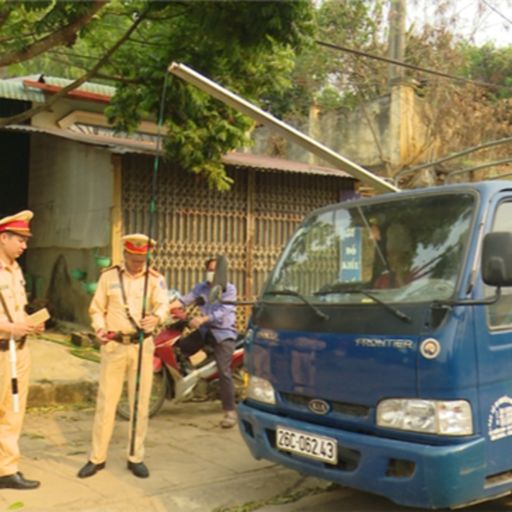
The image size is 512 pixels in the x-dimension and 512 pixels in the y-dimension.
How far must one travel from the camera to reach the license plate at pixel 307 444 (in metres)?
3.48

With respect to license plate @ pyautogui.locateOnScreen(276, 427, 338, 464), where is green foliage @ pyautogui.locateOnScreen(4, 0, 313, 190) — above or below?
above

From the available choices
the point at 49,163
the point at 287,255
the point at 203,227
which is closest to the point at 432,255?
the point at 287,255

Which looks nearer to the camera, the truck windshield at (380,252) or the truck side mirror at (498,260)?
the truck side mirror at (498,260)

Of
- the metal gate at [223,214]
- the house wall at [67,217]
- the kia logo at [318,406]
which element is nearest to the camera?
the kia logo at [318,406]

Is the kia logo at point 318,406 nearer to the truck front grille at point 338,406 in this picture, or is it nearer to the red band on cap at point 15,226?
the truck front grille at point 338,406

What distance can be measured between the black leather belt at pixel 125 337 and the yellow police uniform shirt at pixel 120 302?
0.03 meters

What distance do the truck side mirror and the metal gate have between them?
255 inches

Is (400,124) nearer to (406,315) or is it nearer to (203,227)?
(203,227)

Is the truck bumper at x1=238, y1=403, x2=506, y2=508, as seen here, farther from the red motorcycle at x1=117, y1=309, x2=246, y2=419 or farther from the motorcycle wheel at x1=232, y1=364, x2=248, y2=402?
the motorcycle wheel at x1=232, y1=364, x2=248, y2=402

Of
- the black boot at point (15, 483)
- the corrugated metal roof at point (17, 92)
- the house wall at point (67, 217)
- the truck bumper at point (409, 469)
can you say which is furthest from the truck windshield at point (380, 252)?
the corrugated metal roof at point (17, 92)

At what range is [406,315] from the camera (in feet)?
10.8

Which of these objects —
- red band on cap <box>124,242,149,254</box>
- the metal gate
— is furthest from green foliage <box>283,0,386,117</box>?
red band on cap <box>124,242,149,254</box>

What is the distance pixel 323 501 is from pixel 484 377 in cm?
159

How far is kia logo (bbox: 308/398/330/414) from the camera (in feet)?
11.8
